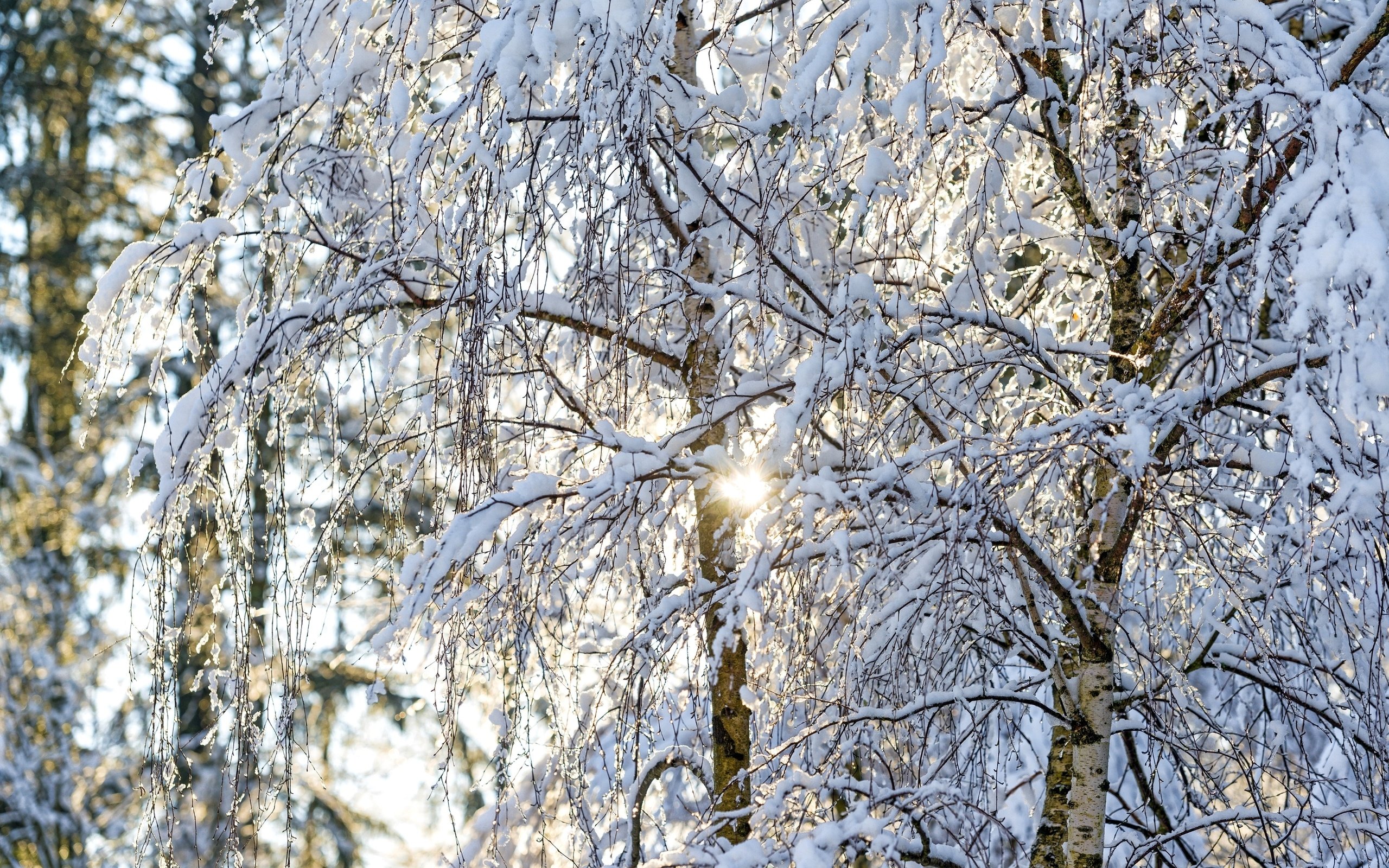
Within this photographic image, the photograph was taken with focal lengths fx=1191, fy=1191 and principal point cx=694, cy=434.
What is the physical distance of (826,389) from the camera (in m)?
2.27

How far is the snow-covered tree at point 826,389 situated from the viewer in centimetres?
215

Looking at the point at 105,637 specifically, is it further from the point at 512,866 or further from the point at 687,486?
the point at 687,486

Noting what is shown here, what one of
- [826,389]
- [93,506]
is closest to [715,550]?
[826,389]

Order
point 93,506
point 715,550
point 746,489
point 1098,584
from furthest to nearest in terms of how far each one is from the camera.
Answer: point 93,506, point 715,550, point 1098,584, point 746,489

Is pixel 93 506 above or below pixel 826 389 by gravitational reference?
above

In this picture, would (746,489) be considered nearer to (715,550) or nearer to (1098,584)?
(715,550)

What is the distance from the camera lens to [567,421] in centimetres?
329

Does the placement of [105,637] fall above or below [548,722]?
above

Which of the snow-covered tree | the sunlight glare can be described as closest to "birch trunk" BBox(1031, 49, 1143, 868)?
the snow-covered tree

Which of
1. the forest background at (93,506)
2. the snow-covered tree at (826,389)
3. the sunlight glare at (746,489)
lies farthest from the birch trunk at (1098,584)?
the forest background at (93,506)

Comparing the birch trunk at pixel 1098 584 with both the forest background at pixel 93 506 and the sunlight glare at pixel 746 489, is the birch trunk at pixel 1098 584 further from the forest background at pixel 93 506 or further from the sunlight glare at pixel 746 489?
the forest background at pixel 93 506

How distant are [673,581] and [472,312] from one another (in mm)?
1076

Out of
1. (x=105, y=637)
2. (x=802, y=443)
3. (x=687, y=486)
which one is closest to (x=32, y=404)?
(x=105, y=637)

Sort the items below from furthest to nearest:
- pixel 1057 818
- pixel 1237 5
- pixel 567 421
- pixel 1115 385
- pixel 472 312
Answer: pixel 567 421, pixel 1057 818, pixel 1115 385, pixel 472 312, pixel 1237 5
